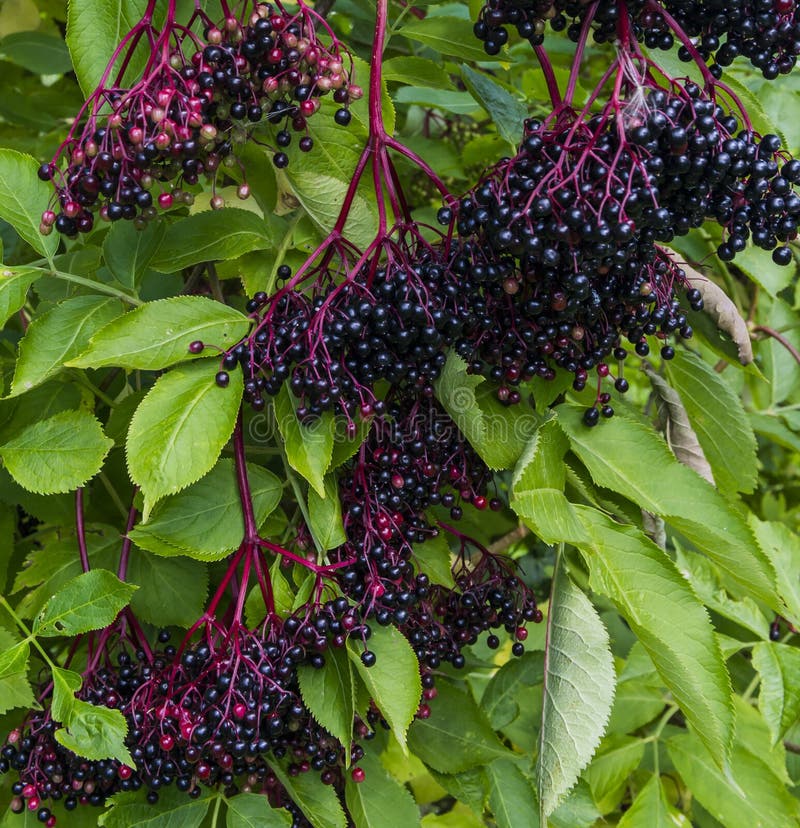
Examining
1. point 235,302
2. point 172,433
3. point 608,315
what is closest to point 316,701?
point 172,433

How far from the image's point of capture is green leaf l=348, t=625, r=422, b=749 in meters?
1.52

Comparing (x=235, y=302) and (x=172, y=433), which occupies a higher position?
(x=172, y=433)

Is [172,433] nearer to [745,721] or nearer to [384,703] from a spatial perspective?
[384,703]

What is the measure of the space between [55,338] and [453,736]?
123 centimetres

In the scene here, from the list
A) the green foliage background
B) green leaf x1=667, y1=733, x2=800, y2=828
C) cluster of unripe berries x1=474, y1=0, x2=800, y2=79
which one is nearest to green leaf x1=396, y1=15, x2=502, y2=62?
the green foliage background

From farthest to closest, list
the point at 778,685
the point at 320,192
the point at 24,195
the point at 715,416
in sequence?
the point at 715,416
the point at 778,685
the point at 320,192
the point at 24,195

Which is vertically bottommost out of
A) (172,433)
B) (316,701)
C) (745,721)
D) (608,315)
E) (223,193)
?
(745,721)

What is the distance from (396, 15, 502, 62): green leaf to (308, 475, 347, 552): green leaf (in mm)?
1014

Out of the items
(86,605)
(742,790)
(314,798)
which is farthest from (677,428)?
(86,605)

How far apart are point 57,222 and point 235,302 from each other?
31.0 inches

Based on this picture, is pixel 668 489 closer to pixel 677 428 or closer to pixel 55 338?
pixel 677 428

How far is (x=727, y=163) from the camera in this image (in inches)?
51.5

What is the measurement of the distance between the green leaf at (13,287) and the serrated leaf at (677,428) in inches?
56.8

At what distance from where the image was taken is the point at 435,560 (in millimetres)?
1836
